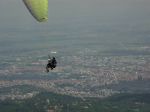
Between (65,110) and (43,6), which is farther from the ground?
(43,6)

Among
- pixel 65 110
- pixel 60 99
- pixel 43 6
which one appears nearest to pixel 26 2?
pixel 43 6

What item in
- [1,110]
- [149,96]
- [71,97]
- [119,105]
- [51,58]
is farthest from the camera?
[149,96]

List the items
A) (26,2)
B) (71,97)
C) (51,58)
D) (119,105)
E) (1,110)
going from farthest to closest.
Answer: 1. (71,97)
2. (119,105)
3. (1,110)
4. (51,58)
5. (26,2)

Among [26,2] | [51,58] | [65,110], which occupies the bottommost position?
[65,110]

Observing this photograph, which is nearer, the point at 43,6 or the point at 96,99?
the point at 43,6

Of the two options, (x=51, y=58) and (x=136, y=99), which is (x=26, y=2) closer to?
(x=51, y=58)

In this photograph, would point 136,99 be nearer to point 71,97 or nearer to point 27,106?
point 71,97
